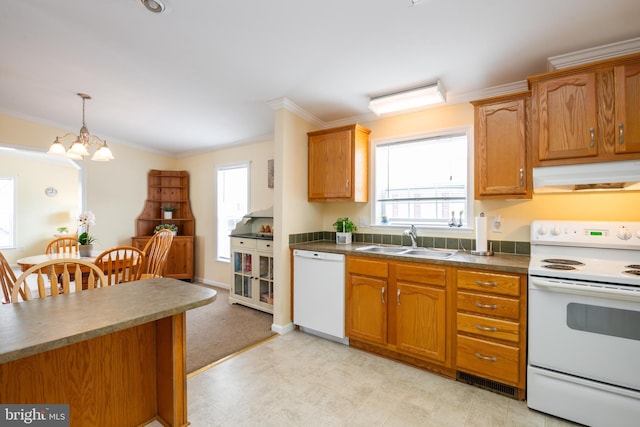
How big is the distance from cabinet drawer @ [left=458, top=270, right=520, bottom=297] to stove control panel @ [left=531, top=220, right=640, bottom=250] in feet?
1.96

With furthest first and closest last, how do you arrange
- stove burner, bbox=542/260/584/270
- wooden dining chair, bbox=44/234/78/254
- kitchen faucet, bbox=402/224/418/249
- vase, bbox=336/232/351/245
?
wooden dining chair, bbox=44/234/78/254 < vase, bbox=336/232/351/245 < kitchen faucet, bbox=402/224/418/249 < stove burner, bbox=542/260/584/270

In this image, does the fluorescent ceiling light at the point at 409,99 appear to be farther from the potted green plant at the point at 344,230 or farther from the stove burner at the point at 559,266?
the stove burner at the point at 559,266

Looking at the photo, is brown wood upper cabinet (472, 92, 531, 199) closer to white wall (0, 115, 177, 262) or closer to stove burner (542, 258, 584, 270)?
stove burner (542, 258, 584, 270)

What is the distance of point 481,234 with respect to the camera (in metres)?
2.45

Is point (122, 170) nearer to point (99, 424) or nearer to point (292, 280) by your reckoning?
point (292, 280)

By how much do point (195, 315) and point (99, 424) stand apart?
2.22 m

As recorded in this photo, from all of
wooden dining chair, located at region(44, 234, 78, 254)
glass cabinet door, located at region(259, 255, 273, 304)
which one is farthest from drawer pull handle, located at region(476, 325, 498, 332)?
wooden dining chair, located at region(44, 234, 78, 254)

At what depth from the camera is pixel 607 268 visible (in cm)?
179

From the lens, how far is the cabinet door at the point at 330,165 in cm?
310

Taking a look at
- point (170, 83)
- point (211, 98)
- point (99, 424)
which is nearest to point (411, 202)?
point (211, 98)

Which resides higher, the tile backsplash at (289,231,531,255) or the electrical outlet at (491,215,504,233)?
the electrical outlet at (491,215,504,233)

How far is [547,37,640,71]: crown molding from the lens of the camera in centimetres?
190

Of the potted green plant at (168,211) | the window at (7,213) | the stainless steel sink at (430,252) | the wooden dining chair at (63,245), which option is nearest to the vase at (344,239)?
the stainless steel sink at (430,252)

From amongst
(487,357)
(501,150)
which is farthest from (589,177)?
(487,357)
